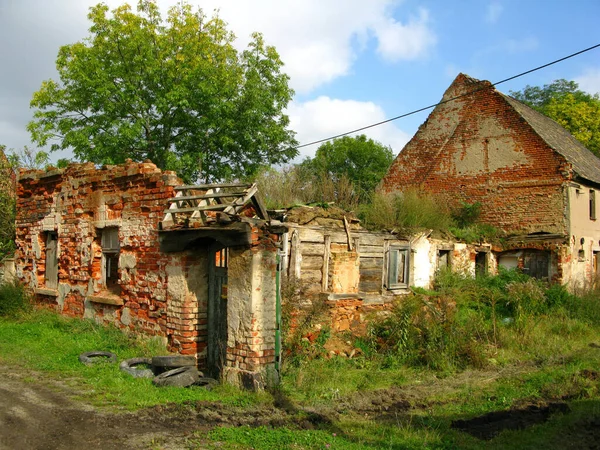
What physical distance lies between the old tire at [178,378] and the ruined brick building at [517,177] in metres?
13.8

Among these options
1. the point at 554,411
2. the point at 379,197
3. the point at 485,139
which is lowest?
the point at 554,411

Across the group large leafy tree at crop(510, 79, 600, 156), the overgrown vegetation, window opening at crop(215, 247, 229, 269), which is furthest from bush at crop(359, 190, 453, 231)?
large leafy tree at crop(510, 79, 600, 156)

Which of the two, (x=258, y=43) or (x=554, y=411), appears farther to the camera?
(x=258, y=43)

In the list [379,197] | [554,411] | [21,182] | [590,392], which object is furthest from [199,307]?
[379,197]

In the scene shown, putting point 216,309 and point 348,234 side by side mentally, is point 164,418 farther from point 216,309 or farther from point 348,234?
point 348,234

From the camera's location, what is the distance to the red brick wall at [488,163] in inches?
709

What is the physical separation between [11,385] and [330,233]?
7.70 metres

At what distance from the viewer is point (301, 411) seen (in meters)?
6.91

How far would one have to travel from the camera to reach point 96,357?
880 cm

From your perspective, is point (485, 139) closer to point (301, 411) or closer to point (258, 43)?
point (258, 43)

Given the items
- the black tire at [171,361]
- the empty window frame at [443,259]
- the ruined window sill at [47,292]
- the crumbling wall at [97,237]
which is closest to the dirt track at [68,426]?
the black tire at [171,361]

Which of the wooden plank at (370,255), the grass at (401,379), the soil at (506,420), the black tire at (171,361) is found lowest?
the soil at (506,420)

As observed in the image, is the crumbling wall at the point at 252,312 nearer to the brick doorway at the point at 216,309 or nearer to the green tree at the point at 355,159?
the brick doorway at the point at 216,309

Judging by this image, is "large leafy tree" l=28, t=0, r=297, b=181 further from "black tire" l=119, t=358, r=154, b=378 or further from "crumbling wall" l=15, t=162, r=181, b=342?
"black tire" l=119, t=358, r=154, b=378
